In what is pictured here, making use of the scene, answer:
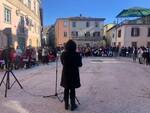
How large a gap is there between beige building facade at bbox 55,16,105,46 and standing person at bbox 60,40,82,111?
75.5m

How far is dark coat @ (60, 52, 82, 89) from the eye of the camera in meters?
8.84

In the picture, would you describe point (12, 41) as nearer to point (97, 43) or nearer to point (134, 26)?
point (134, 26)

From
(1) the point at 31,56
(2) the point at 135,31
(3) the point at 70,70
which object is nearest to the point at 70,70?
(3) the point at 70,70

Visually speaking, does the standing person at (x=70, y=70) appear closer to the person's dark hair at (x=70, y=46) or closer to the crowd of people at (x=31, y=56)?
the person's dark hair at (x=70, y=46)

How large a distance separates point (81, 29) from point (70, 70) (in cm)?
→ 7691

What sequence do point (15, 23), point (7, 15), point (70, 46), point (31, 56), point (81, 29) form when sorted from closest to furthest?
1. point (70, 46)
2. point (31, 56)
3. point (7, 15)
4. point (15, 23)
5. point (81, 29)

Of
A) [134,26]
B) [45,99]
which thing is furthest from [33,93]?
[134,26]

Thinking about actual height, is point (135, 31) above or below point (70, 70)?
above

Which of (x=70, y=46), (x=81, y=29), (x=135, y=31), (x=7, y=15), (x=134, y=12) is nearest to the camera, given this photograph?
(x=70, y=46)

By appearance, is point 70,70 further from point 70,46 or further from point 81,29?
point 81,29

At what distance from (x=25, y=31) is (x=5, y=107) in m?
30.1

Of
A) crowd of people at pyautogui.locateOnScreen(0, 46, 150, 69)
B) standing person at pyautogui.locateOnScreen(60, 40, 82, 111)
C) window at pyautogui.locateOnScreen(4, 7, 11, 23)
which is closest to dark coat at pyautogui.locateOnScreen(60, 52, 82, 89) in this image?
standing person at pyautogui.locateOnScreen(60, 40, 82, 111)

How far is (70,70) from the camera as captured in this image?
350 inches

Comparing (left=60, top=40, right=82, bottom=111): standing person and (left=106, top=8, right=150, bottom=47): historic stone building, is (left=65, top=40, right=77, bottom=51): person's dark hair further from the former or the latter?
(left=106, top=8, right=150, bottom=47): historic stone building
